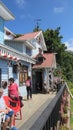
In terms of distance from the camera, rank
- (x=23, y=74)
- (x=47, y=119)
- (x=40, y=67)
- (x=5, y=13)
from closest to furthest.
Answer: (x=47, y=119)
(x=5, y=13)
(x=23, y=74)
(x=40, y=67)

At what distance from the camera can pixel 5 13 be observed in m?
18.8

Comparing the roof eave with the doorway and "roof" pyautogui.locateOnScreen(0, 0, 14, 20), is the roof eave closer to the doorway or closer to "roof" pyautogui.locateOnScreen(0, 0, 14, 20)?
"roof" pyautogui.locateOnScreen(0, 0, 14, 20)

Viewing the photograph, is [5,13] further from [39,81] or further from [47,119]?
[47,119]

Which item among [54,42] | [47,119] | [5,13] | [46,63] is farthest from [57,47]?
[47,119]

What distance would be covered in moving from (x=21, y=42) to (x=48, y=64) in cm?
618

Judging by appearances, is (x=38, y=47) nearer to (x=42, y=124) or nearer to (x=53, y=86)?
(x=53, y=86)

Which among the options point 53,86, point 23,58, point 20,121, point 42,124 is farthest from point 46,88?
point 42,124

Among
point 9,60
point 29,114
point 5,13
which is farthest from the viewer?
point 5,13

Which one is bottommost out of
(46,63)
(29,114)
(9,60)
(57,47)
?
(29,114)

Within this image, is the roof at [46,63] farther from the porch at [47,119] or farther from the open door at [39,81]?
the porch at [47,119]

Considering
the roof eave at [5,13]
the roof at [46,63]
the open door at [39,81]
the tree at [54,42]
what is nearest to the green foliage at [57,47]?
the tree at [54,42]

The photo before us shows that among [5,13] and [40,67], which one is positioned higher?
[5,13]

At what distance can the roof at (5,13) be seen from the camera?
683 inches

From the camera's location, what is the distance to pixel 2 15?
63.0 feet
